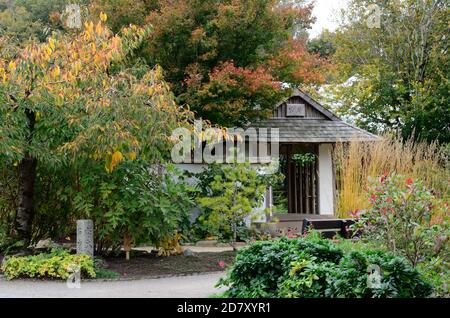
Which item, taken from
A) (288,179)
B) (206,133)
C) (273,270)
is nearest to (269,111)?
(288,179)

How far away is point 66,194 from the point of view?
1015 cm

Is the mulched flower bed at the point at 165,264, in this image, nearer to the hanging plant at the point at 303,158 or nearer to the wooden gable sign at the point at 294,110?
the wooden gable sign at the point at 294,110

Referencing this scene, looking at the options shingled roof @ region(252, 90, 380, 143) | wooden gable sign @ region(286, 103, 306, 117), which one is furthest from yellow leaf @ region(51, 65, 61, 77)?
wooden gable sign @ region(286, 103, 306, 117)

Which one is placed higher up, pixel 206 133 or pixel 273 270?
pixel 206 133

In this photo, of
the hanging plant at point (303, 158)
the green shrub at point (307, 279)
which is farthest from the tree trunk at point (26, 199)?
the hanging plant at point (303, 158)

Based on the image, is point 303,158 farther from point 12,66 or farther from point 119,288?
point 12,66

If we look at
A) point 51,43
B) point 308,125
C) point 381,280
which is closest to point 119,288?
point 51,43

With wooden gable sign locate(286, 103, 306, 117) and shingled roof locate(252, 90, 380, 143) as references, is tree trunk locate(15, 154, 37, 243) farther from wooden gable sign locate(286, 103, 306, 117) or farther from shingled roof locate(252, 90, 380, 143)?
wooden gable sign locate(286, 103, 306, 117)

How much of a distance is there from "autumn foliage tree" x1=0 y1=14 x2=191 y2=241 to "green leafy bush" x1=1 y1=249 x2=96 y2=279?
142 centimetres

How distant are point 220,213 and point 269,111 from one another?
4.65m

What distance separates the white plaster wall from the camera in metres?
17.0

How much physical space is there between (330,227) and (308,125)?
6.20m

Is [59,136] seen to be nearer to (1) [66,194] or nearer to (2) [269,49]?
(1) [66,194]
